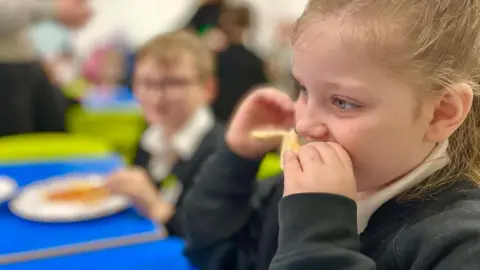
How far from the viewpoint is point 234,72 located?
9.64ft

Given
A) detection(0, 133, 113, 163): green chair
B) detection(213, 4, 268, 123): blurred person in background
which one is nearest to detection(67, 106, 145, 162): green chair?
detection(213, 4, 268, 123): blurred person in background

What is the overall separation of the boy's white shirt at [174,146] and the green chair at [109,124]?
1.31 metres

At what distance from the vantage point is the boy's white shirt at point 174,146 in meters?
1.49

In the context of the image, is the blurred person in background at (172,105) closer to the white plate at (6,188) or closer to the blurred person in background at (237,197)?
the white plate at (6,188)

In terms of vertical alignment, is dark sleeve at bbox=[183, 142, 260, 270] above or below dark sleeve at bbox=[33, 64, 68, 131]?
above

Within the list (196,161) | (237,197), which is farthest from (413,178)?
(196,161)

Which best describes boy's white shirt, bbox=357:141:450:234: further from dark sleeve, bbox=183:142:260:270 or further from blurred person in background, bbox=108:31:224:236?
blurred person in background, bbox=108:31:224:236

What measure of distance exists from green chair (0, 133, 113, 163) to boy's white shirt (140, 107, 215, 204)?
19 cm

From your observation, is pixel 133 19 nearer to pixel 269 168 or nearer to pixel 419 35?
pixel 269 168

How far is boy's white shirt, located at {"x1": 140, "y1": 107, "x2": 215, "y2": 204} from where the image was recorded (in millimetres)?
1494

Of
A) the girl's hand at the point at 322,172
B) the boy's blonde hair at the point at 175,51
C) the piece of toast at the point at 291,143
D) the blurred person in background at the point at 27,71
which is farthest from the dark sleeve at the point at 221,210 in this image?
the blurred person in background at the point at 27,71

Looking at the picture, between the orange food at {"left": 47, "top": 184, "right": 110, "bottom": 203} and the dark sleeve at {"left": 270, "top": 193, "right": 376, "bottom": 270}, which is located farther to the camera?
the orange food at {"left": 47, "top": 184, "right": 110, "bottom": 203}

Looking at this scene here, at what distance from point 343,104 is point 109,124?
2.51 meters

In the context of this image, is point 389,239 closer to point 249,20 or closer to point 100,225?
point 100,225
